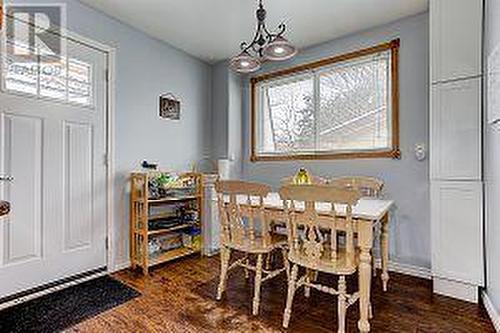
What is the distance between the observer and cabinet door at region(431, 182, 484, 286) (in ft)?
7.18

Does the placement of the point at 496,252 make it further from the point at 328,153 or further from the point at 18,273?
the point at 18,273

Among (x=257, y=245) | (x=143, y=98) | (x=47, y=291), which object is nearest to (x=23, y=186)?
(x=47, y=291)

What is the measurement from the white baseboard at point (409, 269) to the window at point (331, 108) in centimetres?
110

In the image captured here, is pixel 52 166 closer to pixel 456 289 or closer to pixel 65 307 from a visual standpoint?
pixel 65 307

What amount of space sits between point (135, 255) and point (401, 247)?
2696 millimetres

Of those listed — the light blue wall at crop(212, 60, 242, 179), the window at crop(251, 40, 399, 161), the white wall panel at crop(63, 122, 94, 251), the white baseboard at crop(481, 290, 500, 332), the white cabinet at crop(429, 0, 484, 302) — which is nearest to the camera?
the white baseboard at crop(481, 290, 500, 332)

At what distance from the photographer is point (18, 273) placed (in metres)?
2.25

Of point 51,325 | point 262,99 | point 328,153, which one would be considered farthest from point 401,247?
point 51,325

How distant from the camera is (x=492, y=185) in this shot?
1.99m

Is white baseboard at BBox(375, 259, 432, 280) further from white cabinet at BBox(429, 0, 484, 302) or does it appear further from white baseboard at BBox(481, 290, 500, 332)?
white baseboard at BBox(481, 290, 500, 332)

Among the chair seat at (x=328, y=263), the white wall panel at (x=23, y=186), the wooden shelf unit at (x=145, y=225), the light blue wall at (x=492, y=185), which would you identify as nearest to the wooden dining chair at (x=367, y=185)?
the light blue wall at (x=492, y=185)

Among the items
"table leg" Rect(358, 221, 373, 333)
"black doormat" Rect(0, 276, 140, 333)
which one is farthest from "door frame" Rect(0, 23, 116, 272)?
"table leg" Rect(358, 221, 373, 333)

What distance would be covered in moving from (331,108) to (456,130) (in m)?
1.35

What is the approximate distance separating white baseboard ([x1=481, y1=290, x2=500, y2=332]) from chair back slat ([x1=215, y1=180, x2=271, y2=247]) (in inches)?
59.8
